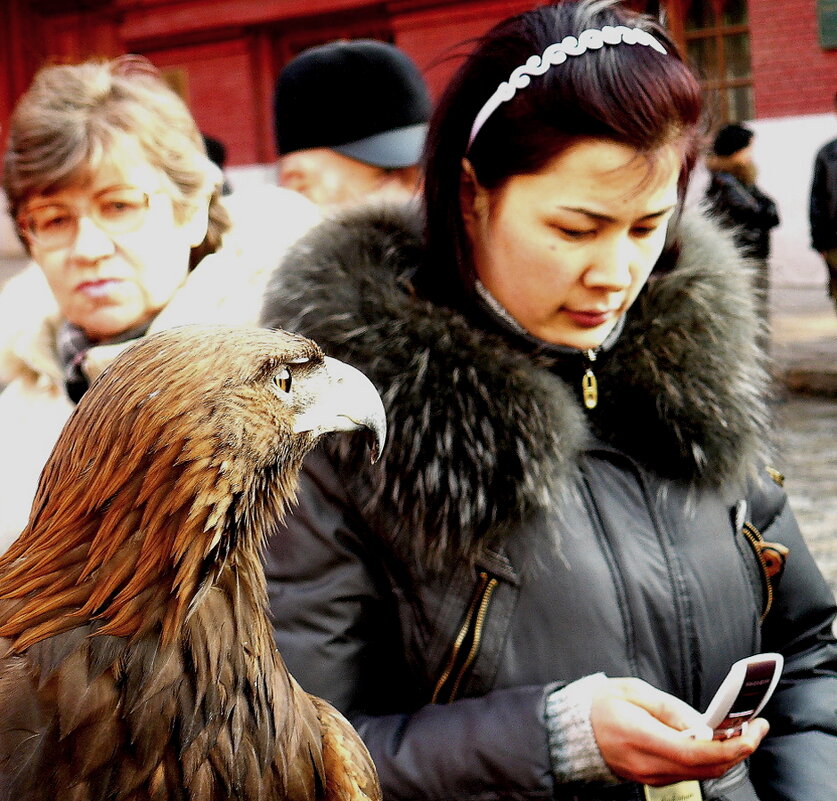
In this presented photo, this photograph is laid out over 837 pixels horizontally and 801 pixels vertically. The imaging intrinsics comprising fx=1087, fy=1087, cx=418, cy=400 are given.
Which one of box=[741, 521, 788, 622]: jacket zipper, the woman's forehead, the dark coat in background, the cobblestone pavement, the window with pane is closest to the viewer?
box=[741, 521, 788, 622]: jacket zipper

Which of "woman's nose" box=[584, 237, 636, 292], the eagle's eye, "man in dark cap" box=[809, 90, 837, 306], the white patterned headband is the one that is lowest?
"man in dark cap" box=[809, 90, 837, 306]

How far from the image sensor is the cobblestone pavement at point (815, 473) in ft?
18.6

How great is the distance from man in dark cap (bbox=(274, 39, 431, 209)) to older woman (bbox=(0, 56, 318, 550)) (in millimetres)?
1220

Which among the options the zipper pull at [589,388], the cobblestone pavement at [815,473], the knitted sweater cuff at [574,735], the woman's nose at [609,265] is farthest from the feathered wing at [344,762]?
the cobblestone pavement at [815,473]

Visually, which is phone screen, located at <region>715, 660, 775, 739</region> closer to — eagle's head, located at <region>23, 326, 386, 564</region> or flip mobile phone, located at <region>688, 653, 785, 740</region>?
flip mobile phone, located at <region>688, 653, 785, 740</region>

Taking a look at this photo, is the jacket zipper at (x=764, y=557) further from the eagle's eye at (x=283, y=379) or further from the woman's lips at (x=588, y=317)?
the eagle's eye at (x=283, y=379)

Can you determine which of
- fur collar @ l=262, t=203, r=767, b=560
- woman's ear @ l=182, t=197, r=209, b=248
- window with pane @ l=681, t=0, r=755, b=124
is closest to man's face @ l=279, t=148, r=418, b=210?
woman's ear @ l=182, t=197, r=209, b=248

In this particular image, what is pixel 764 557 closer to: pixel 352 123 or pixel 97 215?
pixel 97 215

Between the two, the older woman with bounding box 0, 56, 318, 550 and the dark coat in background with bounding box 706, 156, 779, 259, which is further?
the dark coat in background with bounding box 706, 156, 779, 259

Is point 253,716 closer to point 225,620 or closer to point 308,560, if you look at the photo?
point 225,620

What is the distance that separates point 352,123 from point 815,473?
4.55 m

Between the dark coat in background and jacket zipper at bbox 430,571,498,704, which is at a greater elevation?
jacket zipper at bbox 430,571,498,704

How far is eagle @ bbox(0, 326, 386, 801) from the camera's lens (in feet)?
4.61

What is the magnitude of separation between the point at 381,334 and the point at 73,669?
0.82 m
